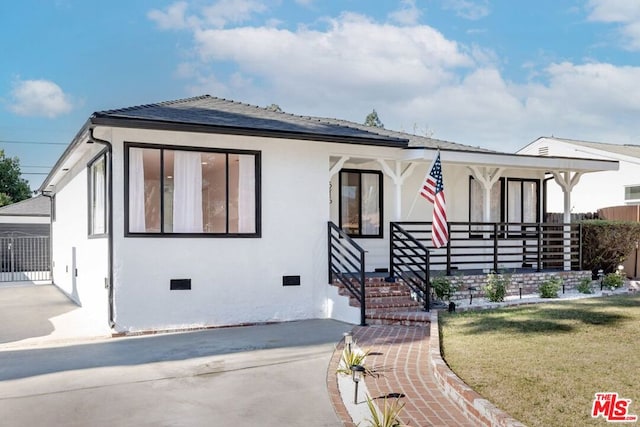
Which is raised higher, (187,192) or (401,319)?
(187,192)

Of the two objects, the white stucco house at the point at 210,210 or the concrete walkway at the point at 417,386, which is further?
the white stucco house at the point at 210,210

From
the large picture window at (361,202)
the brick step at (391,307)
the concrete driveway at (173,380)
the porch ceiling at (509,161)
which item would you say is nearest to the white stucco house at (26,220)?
the large picture window at (361,202)

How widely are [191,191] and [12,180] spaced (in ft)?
127

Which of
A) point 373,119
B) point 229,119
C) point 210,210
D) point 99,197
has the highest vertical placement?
point 373,119

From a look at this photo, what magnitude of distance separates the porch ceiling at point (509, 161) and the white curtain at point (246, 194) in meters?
3.49

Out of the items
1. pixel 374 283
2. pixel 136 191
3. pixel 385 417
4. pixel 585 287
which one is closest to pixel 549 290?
pixel 585 287

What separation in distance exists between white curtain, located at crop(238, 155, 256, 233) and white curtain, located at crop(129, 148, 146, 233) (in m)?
1.65

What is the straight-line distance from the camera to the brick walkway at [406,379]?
448cm

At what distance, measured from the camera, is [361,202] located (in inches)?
494

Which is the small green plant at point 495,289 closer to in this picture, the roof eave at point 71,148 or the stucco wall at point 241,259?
the stucco wall at point 241,259

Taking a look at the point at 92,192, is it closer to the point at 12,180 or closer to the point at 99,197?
the point at 99,197

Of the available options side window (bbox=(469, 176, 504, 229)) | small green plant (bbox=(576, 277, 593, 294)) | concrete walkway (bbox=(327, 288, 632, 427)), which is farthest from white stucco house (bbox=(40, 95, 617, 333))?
small green plant (bbox=(576, 277, 593, 294))

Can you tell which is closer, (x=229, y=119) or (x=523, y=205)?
(x=229, y=119)

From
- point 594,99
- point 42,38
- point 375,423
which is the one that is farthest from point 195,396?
point 42,38
